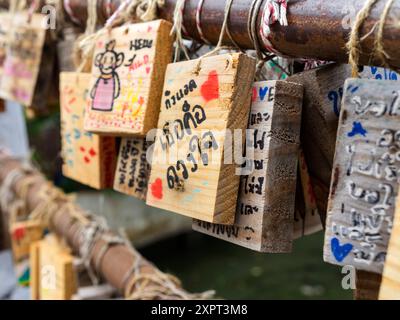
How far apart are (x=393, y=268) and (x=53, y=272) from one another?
1.49 metres

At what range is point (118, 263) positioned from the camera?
5.64 ft

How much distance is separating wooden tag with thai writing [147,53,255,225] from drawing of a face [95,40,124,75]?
20 cm

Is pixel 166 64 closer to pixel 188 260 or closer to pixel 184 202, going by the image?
pixel 184 202

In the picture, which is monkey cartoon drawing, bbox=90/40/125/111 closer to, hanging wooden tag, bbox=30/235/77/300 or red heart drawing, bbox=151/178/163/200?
red heart drawing, bbox=151/178/163/200

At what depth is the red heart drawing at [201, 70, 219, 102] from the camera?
0.85 meters

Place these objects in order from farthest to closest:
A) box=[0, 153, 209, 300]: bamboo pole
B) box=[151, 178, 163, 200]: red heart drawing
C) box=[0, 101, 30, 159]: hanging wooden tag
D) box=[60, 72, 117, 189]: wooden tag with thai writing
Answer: box=[0, 101, 30, 159]: hanging wooden tag → box=[0, 153, 209, 300]: bamboo pole → box=[60, 72, 117, 189]: wooden tag with thai writing → box=[151, 178, 163, 200]: red heart drawing

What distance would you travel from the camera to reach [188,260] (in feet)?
23.2

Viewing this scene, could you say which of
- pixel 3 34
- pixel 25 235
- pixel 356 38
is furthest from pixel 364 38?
pixel 25 235

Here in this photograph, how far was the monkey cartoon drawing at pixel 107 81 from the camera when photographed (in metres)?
1.09

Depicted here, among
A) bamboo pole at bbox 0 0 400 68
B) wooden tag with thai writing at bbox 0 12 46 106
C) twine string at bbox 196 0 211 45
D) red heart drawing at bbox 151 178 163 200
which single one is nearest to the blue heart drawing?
bamboo pole at bbox 0 0 400 68

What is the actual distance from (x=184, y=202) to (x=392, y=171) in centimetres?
37

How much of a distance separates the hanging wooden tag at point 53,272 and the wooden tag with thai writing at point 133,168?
0.72 meters

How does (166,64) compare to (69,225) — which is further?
(69,225)
